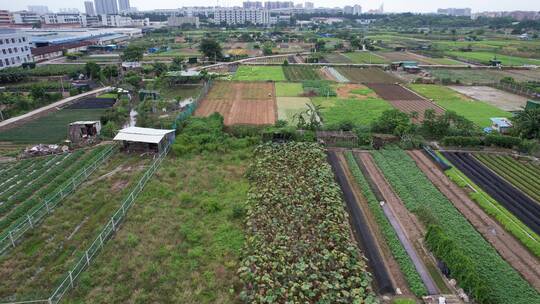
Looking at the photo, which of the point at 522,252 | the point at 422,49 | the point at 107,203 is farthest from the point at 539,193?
the point at 422,49

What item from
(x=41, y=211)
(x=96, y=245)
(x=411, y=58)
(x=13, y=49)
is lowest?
(x=96, y=245)

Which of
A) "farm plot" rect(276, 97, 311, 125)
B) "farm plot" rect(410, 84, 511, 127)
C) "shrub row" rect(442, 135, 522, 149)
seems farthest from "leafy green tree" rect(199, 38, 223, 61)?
"shrub row" rect(442, 135, 522, 149)

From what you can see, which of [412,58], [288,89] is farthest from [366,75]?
[412,58]

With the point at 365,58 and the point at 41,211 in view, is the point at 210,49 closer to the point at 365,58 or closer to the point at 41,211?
the point at 365,58

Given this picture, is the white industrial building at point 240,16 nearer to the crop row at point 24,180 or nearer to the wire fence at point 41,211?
the crop row at point 24,180

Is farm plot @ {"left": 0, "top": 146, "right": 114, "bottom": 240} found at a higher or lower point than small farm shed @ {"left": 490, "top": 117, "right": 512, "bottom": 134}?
lower

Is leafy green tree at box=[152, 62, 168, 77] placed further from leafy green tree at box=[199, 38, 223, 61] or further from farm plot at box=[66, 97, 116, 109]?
leafy green tree at box=[199, 38, 223, 61]

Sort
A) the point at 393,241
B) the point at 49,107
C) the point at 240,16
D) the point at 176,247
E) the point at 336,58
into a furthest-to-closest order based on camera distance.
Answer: the point at 240,16 < the point at 336,58 < the point at 49,107 < the point at 393,241 < the point at 176,247
